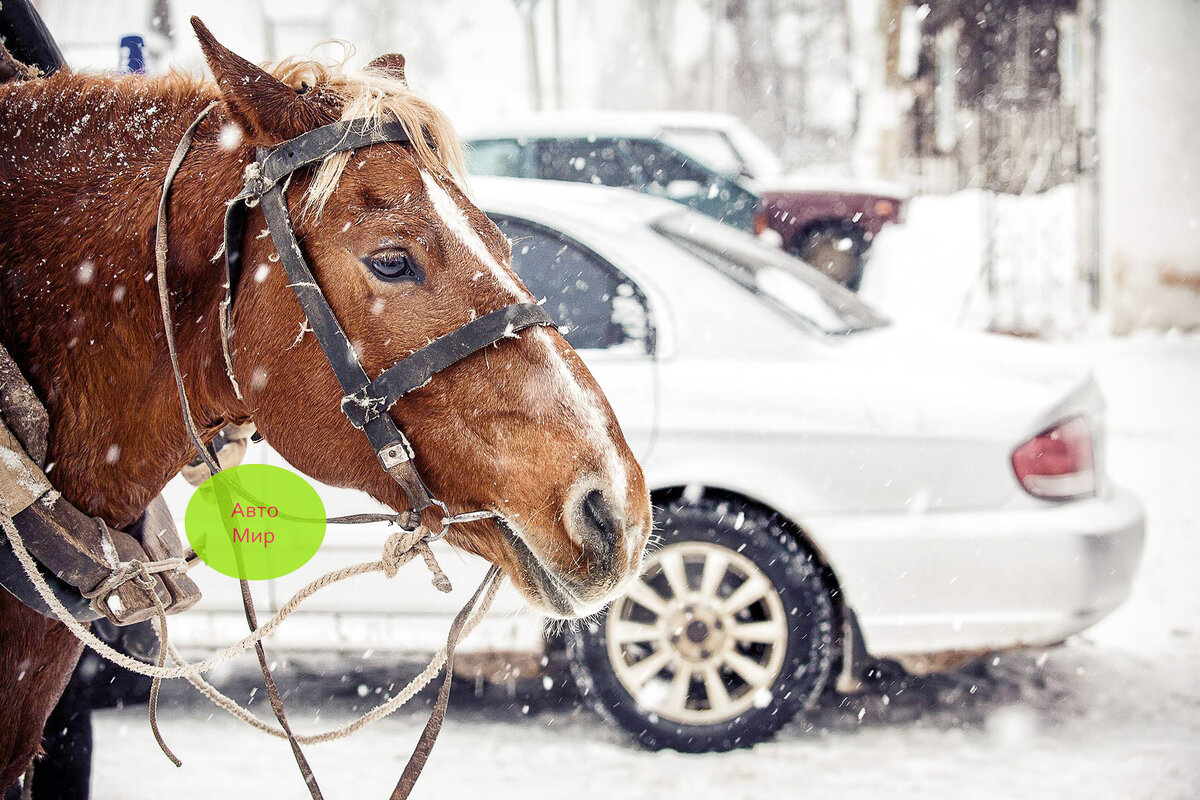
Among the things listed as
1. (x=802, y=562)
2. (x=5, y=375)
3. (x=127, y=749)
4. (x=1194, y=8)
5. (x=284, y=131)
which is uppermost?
(x=1194, y=8)

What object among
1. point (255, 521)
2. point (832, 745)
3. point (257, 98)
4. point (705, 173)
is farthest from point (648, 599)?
point (705, 173)

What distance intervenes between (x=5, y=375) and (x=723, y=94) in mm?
41421

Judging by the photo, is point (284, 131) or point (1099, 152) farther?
point (1099, 152)

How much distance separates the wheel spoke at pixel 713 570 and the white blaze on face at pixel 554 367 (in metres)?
2.06

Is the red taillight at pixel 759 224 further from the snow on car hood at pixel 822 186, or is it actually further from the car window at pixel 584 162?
the car window at pixel 584 162

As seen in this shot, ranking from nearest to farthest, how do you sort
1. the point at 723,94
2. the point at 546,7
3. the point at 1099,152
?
the point at 1099,152, the point at 546,7, the point at 723,94

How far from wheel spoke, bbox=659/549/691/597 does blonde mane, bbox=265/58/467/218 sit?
206cm

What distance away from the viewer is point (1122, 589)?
11.3 feet

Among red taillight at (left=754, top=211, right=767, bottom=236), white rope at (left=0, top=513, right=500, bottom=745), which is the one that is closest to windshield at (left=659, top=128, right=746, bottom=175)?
red taillight at (left=754, top=211, right=767, bottom=236)

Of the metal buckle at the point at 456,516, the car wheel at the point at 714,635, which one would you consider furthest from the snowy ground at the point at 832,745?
the metal buckle at the point at 456,516

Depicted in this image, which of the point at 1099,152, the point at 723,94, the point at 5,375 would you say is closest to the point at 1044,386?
the point at 5,375

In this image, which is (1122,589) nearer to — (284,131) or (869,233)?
(284,131)

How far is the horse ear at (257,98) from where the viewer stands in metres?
1.53

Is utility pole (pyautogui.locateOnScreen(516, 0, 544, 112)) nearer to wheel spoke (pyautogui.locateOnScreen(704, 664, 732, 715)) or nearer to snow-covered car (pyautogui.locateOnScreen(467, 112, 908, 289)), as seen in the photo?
snow-covered car (pyautogui.locateOnScreen(467, 112, 908, 289))
